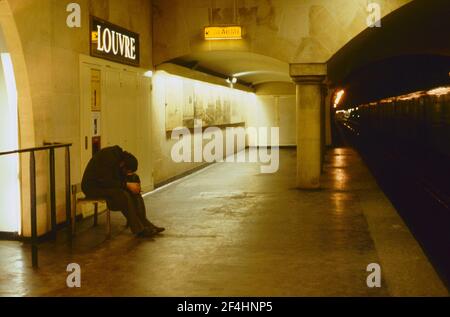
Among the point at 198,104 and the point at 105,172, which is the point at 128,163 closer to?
the point at 105,172

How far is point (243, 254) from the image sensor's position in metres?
7.56

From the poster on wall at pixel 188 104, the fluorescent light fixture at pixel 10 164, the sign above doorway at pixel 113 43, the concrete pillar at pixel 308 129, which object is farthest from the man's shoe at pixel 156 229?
the poster on wall at pixel 188 104

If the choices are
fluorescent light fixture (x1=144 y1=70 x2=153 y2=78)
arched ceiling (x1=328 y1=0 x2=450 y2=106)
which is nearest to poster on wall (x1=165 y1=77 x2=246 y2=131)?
fluorescent light fixture (x1=144 y1=70 x2=153 y2=78)

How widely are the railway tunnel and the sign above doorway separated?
0.04m

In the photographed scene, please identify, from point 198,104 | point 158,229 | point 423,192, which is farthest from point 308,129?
point 158,229

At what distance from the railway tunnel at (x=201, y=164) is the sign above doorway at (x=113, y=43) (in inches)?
1.6

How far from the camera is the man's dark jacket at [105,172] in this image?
334 inches

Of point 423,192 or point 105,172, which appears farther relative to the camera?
point 423,192

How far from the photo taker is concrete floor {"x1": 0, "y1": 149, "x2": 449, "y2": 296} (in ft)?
20.2

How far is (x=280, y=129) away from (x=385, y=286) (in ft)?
69.1

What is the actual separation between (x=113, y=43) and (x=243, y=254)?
18.1 ft

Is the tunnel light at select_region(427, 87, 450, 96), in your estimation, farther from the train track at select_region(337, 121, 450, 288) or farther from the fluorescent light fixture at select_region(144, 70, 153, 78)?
the fluorescent light fixture at select_region(144, 70, 153, 78)

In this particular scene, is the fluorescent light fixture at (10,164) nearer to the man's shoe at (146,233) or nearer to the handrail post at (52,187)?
the handrail post at (52,187)
